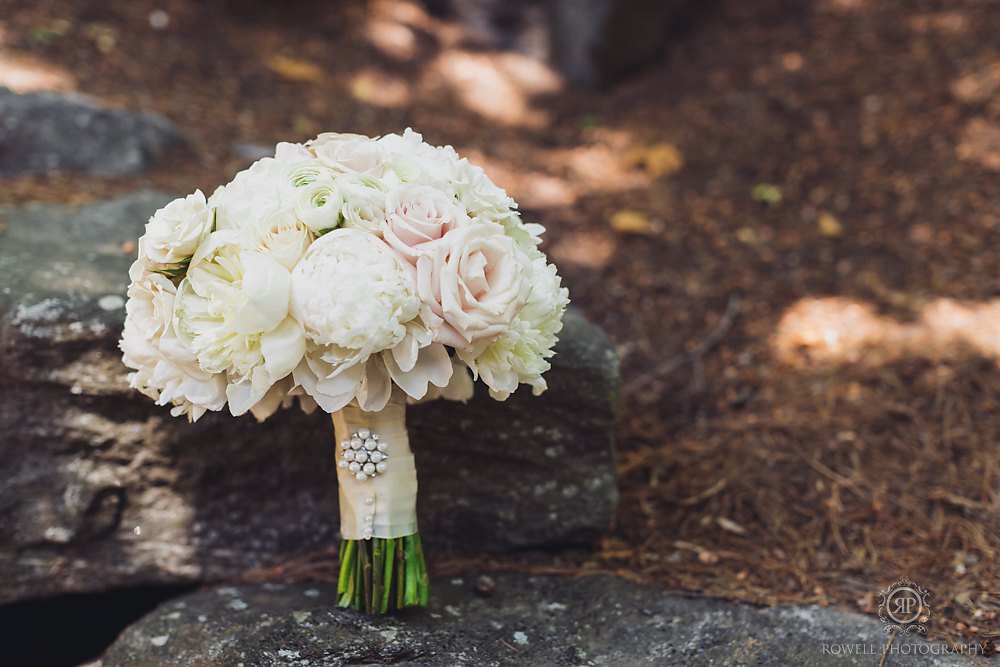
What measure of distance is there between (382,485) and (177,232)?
649mm

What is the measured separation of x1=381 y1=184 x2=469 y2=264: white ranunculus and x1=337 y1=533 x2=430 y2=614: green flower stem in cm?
65

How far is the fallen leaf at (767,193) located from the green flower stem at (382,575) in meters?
2.63

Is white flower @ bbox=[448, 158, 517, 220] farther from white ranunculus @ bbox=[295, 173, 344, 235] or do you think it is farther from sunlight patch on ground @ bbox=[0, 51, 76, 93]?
sunlight patch on ground @ bbox=[0, 51, 76, 93]

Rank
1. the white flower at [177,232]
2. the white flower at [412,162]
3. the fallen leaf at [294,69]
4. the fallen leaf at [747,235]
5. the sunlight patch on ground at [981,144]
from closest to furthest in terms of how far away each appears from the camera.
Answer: the white flower at [177,232]
the white flower at [412,162]
the sunlight patch on ground at [981,144]
the fallen leaf at [747,235]
the fallen leaf at [294,69]

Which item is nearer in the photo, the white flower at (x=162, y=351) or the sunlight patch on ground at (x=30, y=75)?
the white flower at (x=162, y=351)

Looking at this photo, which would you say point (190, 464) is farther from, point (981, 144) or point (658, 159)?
point (981, 144)

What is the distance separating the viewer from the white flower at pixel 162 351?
5.80ft

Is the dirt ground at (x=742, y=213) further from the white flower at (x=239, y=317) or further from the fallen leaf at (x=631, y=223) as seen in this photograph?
the white flower at (x=239, y=317)

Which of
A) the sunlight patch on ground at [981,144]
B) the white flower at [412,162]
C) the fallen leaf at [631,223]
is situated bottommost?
the white flower at [412,162]

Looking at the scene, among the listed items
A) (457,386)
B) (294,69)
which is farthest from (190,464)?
(294,69)

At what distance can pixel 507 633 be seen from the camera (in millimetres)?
2156

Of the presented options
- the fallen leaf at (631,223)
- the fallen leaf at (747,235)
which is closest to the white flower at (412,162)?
the fallen leaf at (631,223)

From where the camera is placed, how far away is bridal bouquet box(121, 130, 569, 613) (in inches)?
65.4

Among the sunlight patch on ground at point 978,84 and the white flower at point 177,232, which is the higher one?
the sunlight patch on ground at point 978,84
